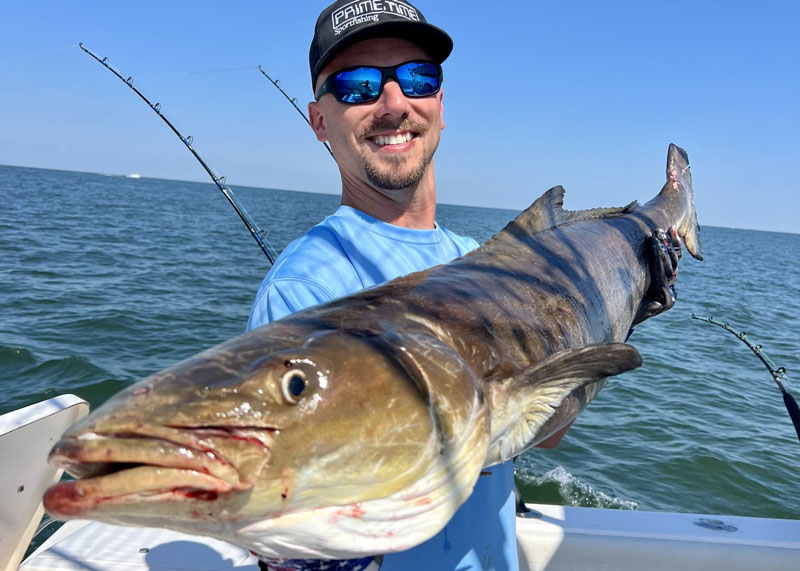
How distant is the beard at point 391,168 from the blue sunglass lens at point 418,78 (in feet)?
0.48

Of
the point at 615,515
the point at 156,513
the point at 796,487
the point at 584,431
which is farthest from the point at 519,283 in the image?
the point at 796,487

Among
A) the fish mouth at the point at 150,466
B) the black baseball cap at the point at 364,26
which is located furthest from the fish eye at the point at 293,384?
the black baseball cap at the point at 364,26

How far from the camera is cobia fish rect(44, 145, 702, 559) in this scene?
1.11 meters

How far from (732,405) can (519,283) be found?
9.48 meters

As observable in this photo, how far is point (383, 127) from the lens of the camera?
2512 mm

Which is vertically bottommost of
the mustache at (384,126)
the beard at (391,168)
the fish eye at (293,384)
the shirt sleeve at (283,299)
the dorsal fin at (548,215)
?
the fish eye at (293,384)

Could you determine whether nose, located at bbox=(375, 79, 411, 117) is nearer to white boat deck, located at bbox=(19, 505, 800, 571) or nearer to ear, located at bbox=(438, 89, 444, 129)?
ear, located at bbox=(438, 89, 444, 129)

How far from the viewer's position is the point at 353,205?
260 centimetres

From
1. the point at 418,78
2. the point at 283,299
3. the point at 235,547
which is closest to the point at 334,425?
the point at 283,299

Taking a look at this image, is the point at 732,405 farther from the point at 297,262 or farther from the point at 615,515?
the point at 297,262

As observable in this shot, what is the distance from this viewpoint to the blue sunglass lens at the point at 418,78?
2.53m

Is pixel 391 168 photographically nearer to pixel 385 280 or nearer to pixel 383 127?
pixel 383 127

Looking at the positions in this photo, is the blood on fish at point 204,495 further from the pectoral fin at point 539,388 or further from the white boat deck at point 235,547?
the white boat deck at point 235,547

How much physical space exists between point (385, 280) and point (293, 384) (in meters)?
0.95
